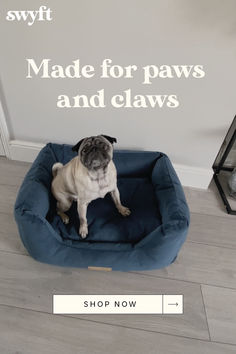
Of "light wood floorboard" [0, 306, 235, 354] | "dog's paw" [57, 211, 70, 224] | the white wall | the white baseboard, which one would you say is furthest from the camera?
the white baseboard

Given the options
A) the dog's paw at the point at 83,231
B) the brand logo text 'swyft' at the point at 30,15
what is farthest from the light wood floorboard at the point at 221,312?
the brand logo text 'swyft' at the point at 30,15

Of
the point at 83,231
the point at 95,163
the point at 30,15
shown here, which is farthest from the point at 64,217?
the point at 30,15

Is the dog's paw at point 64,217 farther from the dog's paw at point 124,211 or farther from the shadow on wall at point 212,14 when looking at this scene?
the shadow on wall at point 212,14

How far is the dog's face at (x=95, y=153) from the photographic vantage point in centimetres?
118

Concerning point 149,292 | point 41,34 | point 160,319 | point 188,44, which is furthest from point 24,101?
point 160,319

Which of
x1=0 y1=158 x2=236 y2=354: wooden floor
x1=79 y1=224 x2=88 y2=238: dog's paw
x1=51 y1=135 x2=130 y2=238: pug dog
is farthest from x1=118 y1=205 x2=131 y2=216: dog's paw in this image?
x1=0 y1=158 x2=236 y2=354: wooden floor

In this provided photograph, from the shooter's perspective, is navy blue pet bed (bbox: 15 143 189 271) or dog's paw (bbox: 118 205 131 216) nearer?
navy blue pet bed (bbox: 15 143 189 271)

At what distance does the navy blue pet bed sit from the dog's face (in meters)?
0.40

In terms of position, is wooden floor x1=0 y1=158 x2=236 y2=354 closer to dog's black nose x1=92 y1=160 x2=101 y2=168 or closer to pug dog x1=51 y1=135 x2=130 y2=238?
pug dog x1=51 y1=135 x2=130 y2=238

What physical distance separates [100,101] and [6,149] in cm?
105

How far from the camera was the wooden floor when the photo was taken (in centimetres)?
118

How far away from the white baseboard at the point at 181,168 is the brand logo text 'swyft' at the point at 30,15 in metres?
0.94

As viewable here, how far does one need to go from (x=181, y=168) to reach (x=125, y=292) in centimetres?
110

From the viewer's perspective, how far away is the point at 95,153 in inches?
46.6
